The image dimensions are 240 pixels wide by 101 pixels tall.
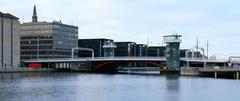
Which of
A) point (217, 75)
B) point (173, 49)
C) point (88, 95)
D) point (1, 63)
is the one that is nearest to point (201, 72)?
point (217, 75)

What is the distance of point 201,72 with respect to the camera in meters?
156

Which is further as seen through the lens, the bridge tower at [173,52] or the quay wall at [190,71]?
the bridge tower at [173,52]

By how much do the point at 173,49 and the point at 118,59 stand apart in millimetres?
20700

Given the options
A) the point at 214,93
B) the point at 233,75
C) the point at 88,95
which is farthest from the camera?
the point at 233,75

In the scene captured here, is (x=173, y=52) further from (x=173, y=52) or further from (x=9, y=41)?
(x=9, y=41)

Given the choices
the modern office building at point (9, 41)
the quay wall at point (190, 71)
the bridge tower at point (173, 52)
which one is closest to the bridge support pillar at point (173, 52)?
the bridge tower at point (173, 52)

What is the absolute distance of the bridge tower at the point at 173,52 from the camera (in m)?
174

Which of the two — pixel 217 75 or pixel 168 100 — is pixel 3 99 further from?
pixel 217 75

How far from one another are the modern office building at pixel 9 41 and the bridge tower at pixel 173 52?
55966 millimetres

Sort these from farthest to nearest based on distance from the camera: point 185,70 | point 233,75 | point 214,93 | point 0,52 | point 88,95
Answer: point 0,52 < point 185,70 < point 233,75 < point 214,93 < point 88,95

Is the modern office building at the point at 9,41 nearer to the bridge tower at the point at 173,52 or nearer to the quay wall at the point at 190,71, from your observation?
the bridge tower at the point at 173,52

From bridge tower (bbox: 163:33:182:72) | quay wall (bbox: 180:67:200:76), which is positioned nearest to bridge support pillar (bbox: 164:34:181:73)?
bridge tower (bbox: 163:33:182:72)

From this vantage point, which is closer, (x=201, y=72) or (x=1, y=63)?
(x=201, y=72)

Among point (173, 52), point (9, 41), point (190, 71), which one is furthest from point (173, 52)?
point (9, 41)
